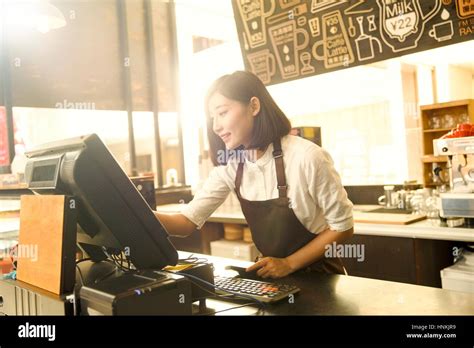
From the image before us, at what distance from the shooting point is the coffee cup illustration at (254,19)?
10.9 ft

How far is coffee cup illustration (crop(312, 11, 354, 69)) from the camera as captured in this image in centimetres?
290

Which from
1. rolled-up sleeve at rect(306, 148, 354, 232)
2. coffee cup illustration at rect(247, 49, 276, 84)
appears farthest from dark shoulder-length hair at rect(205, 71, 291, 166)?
coffee cup illustration at rect(247, 49, 276, 84)

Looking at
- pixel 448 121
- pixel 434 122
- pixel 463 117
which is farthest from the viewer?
pixel 434 122

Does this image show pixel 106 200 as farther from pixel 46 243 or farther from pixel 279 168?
pixel 279 168

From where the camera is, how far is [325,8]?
295 centimetres

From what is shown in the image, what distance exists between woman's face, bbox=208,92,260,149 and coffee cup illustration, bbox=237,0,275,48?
1905 mm

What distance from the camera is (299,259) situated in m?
1.47

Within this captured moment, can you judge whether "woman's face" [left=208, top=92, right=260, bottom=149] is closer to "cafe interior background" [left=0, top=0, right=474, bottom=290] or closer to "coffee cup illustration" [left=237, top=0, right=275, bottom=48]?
"cafe interior background" [left=0, top=0, right=474, bottom=290]

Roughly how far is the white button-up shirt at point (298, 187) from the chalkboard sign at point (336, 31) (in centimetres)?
141

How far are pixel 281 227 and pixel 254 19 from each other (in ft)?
7.27

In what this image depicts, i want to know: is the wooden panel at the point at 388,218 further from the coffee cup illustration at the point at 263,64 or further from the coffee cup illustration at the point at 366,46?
the coffee cup illustration at the point at 263,64

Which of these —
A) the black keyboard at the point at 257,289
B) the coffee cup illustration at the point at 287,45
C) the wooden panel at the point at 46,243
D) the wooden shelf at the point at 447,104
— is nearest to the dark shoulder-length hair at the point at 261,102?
the black keyboard at the point at 257,289

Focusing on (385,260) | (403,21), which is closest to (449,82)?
(403,21)
